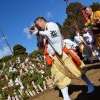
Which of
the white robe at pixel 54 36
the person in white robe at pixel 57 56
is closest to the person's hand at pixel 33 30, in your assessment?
the person in white robe at pixel 57 56

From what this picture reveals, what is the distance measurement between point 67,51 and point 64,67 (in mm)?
323

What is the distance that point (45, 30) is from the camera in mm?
3957

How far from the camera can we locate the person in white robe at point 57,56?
3.85 meters

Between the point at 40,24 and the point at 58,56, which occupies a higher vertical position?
the point at 40,24

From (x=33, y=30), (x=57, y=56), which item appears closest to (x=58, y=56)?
(x=57, y=56)

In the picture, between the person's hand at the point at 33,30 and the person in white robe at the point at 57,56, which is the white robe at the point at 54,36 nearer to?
the person in white robe at the point at 57,56

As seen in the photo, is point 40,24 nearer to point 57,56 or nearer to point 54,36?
point 54,36

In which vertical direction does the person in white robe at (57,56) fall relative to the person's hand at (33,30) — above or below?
below

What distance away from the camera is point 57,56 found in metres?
4.02

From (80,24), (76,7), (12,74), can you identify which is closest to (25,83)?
(12,74)

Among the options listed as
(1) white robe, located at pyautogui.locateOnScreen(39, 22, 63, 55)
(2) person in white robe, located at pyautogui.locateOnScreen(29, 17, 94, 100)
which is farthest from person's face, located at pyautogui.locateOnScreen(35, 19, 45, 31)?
(1) white robe, located at pyautogui.locateOnScreen(39, 22, 63, 55)

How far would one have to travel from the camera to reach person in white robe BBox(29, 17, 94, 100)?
3852 millimetres

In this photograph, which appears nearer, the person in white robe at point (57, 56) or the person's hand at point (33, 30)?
the person in white robe at point (57, 56)

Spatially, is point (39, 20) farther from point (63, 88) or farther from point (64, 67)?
point (63, 88)
